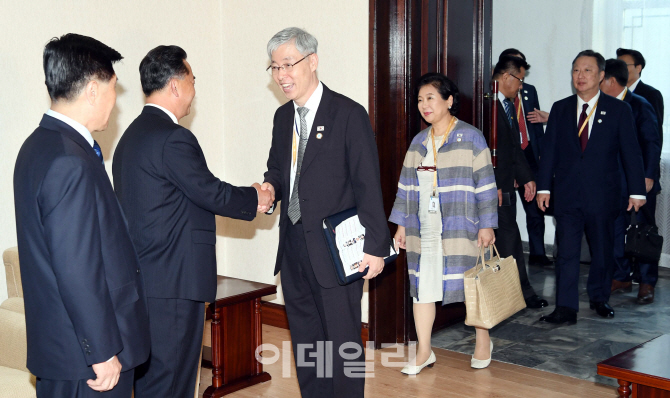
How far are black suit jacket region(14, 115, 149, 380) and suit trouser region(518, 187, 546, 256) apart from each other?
551 cm

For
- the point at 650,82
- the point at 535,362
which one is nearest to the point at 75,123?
the point at 535,362

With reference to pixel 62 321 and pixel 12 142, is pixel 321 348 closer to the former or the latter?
pixel 62 321

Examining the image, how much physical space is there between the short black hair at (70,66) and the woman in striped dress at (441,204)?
212cm

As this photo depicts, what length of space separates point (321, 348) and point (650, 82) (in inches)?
217

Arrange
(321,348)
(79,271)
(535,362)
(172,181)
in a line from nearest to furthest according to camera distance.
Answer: (79,271), (172,181), (321,348), (535,362)

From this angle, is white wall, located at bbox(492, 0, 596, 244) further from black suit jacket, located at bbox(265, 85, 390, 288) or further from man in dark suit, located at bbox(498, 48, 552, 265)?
black suit jacket, located at bbox(265, 85, 390, 288)

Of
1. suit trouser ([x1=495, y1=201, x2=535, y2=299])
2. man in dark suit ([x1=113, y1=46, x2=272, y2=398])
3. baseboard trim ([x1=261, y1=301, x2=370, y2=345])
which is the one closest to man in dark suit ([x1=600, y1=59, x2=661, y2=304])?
suit trouser ([x1=495, y1=201, x2=535, y2=299])

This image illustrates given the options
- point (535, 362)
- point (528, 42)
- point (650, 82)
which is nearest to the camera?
point (535, 362)

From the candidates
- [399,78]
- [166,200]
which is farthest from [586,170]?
[166,200]

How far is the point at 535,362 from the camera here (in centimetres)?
384

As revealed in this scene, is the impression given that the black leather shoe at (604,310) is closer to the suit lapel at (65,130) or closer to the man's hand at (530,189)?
the man's hand at (530,189)

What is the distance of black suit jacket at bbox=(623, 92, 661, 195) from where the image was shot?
5.27m

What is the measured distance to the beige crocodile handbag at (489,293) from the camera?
3.31m

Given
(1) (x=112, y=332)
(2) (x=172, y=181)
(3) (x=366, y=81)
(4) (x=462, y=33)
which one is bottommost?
(1) (x=112, y=332)
